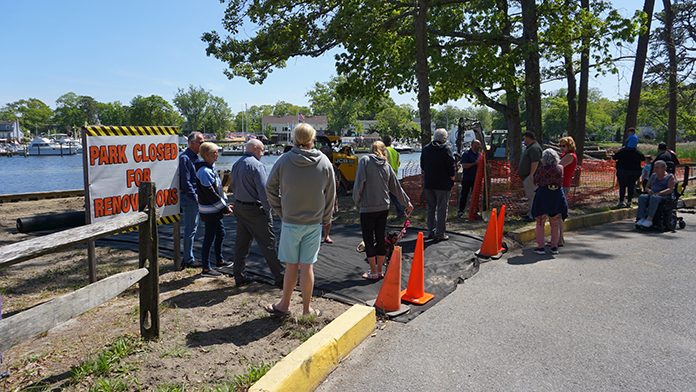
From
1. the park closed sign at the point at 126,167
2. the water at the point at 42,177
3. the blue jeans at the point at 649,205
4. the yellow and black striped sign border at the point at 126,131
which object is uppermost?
the yellow and black striped sign border at the point at 126,131

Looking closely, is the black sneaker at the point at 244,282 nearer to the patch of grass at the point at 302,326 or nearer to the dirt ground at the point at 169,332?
the dirt ground at the point at 169,332

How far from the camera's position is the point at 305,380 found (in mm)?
3152

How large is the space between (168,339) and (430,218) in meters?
4.99

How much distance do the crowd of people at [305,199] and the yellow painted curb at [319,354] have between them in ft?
1.71

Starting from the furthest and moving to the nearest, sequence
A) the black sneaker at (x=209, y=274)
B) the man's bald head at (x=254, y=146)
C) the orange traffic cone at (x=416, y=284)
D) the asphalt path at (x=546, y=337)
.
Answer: the black sneaker at (x=209, y=274)
the man's bald head at (x=254, y=146)
the orange traffic cone at (x=416, y=284)
the asphalt path at (x=546, y=337)

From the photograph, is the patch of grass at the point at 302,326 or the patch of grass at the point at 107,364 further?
the patch of grass at the point at 302,326

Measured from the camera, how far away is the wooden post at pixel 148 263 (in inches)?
143

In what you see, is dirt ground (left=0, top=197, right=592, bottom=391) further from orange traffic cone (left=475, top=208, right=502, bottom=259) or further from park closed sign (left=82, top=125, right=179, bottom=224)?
orange traffic cone (left=475, top=208, right=502, bottom=259)

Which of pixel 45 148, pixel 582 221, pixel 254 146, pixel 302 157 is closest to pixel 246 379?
pixel 302 157

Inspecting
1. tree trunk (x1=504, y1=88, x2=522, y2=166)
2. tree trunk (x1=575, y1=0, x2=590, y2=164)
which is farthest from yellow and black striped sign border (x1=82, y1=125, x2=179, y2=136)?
tree trunk (x1=575, y1=0, x2=590, y2=164)

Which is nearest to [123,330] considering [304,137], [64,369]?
[64,369]

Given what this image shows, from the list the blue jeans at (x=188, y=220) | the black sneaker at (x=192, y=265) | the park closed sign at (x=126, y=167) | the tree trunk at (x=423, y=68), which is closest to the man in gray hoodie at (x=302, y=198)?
the park closed sign at (x=126, y=167)

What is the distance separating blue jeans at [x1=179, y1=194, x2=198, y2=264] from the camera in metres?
6.14

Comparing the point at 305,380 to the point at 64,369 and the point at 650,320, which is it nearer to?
the point at 64,369
